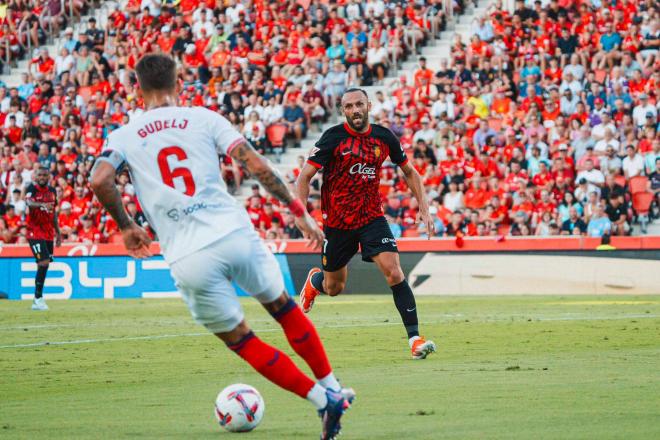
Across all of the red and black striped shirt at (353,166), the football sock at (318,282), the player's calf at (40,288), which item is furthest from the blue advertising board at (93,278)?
the red and black striped shirt at (353,166)

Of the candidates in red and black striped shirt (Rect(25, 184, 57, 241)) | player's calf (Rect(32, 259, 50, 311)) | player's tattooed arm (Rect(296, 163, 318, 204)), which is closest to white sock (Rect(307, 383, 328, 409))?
player's tattooed arm (Rect(296, 163, 318, 204))

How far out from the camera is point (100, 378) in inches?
404

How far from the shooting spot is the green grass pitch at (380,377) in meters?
7.13

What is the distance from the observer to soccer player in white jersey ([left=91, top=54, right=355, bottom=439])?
677cm

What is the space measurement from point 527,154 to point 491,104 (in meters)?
2.42

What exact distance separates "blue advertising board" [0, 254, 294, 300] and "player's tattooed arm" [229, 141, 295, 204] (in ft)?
63.3

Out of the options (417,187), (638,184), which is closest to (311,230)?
(417,187)

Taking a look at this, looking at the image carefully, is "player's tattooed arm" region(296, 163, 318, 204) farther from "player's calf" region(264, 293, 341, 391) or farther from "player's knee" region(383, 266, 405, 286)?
"player's calf" region(264, 293, 341, 391)

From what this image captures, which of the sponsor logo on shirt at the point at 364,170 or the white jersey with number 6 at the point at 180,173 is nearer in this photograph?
the white jersey with number 6 at the point at 180,173

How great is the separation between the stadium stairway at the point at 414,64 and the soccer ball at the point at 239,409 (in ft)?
74.4

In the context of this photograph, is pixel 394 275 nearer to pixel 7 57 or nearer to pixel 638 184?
pixel 638 184

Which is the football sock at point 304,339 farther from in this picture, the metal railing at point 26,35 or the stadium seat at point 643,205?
the metal railing at point 26,35

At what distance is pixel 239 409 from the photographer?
23.3 ft

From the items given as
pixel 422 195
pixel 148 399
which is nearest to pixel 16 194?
pixel 422 195
